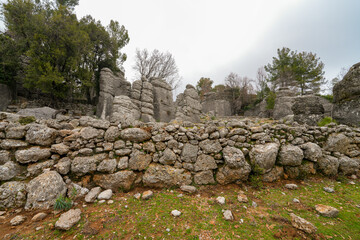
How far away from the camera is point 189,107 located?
1011 centimetres

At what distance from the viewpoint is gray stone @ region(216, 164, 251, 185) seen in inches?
146

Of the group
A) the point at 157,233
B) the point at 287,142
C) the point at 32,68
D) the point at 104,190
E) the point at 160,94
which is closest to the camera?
the point at 157,233

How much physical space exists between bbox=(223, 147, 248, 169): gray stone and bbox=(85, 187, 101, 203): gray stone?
3.53 m

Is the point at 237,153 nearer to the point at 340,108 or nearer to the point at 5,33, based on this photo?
the point at 340,108

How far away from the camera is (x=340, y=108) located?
567 centimetres

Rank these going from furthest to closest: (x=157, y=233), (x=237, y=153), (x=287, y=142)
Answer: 1. (x=287, y=142)
2. (x=237, y=153)
3. (x=157, y=233)

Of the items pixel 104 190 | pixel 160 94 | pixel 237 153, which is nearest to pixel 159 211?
pixel 104 190

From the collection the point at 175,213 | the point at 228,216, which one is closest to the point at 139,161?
the point at 175,213

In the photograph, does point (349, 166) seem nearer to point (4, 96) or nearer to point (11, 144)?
point (11, 144)

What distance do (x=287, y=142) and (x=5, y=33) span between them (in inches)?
841

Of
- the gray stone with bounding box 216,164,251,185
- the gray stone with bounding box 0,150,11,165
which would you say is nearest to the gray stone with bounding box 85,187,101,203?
the gray stone with bounding box 0,150,11,165

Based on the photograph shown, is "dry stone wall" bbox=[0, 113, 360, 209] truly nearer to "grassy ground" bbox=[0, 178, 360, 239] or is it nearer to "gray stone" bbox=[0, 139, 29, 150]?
"gray stone" bbox=[0, 139, 29, 150]

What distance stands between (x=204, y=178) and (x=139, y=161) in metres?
1.98

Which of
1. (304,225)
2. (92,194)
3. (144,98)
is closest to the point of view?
(304,225)
